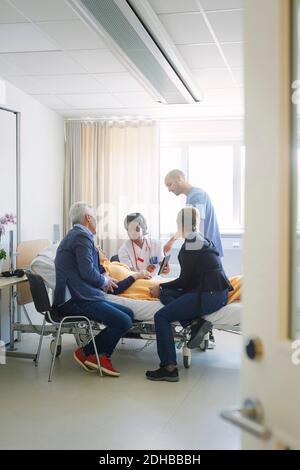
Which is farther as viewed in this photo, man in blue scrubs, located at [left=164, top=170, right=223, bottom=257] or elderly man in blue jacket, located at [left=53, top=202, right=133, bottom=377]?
man in blue scrubs, located at [left=164, top=170, right=223, bottom=257]

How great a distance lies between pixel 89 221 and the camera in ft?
14.8

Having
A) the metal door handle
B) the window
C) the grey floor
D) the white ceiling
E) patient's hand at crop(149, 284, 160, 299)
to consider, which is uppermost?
the white ceiling

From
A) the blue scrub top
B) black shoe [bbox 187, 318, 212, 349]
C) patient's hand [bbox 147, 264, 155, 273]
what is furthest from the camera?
patient's hand [bbox 147, 264, 155, 273]

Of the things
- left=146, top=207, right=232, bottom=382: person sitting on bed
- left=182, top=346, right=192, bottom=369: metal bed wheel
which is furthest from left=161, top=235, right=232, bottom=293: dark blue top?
left=182, top=346, right=192, bottom=369: metal bed wheel

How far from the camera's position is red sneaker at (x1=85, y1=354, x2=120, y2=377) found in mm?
4242

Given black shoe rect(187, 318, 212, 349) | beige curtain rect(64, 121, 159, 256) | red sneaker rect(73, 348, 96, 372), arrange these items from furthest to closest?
beige curtain rect(64, 121, 159, 256) < red sneaker rect(73, 348, 96, 372) < black shoe rect(187, 318, 212, 349)

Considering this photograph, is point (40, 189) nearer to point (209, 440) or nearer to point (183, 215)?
point (183, 215)

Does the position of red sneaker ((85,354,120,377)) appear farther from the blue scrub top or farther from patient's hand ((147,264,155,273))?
the blue scrub top

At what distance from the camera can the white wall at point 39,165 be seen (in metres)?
5.70

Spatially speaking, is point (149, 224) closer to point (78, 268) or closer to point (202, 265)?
point (78, 268)

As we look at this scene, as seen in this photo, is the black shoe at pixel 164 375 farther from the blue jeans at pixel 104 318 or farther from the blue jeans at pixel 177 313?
the blue jeans at pixel 104 318

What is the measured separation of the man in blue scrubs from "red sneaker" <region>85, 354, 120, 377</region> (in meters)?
1.44

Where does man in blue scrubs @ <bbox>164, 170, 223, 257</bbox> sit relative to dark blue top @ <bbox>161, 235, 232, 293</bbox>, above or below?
above

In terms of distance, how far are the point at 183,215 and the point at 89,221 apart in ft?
2.69
